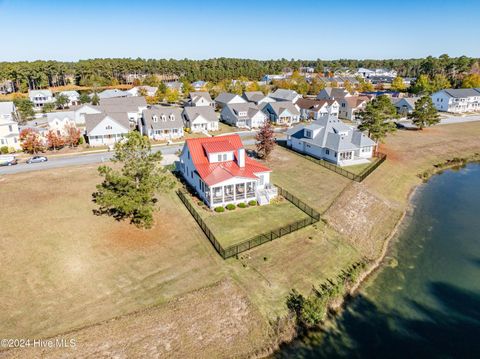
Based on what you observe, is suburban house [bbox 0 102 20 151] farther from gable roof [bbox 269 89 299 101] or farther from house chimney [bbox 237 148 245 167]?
gable roof [bbox 269 89 299 101]

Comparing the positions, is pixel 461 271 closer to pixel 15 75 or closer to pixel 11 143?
pixel 11 143

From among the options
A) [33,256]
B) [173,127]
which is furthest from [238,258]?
[173,127]

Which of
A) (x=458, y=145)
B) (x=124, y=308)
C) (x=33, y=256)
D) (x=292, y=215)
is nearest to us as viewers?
(x=124, y=308)

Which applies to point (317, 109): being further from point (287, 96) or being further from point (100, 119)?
point (100, 119)

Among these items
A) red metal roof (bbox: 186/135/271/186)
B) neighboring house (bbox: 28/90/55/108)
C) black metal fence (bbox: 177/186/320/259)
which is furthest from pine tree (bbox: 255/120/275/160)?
neighboring house (bbox: 28/90/55/108)

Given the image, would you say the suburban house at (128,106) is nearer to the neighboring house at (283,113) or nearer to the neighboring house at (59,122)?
the neighboring house at (59,122)

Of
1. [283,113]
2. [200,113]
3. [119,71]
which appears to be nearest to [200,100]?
[200,113]
